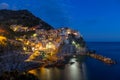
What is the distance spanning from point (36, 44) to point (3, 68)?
42.7 metres

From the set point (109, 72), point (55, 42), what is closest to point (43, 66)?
point (109, 72)

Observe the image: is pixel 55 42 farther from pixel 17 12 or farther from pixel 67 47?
pixel 17 12

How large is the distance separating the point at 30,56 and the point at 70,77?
1595 centimetres

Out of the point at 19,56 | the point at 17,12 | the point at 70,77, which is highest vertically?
the point at 17,12

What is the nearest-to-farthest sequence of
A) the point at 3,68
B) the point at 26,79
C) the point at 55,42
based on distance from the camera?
the point at 26,79
the point at 3,68
the point at 55,42

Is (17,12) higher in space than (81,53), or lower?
higher

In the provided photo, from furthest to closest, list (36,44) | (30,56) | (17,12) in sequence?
(17,12)
(36,44)
(30,56)

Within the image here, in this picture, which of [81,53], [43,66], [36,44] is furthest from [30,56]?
[81,53]

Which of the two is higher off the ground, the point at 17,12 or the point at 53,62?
the point at 17,12

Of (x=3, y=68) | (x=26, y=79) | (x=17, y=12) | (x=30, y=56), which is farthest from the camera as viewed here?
(x=17, y=12)

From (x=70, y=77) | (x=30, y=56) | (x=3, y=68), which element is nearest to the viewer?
(x=3, y=68)

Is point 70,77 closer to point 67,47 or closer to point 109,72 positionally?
point 109,72

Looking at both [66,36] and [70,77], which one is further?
[66,36]

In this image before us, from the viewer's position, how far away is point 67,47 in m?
92.5
